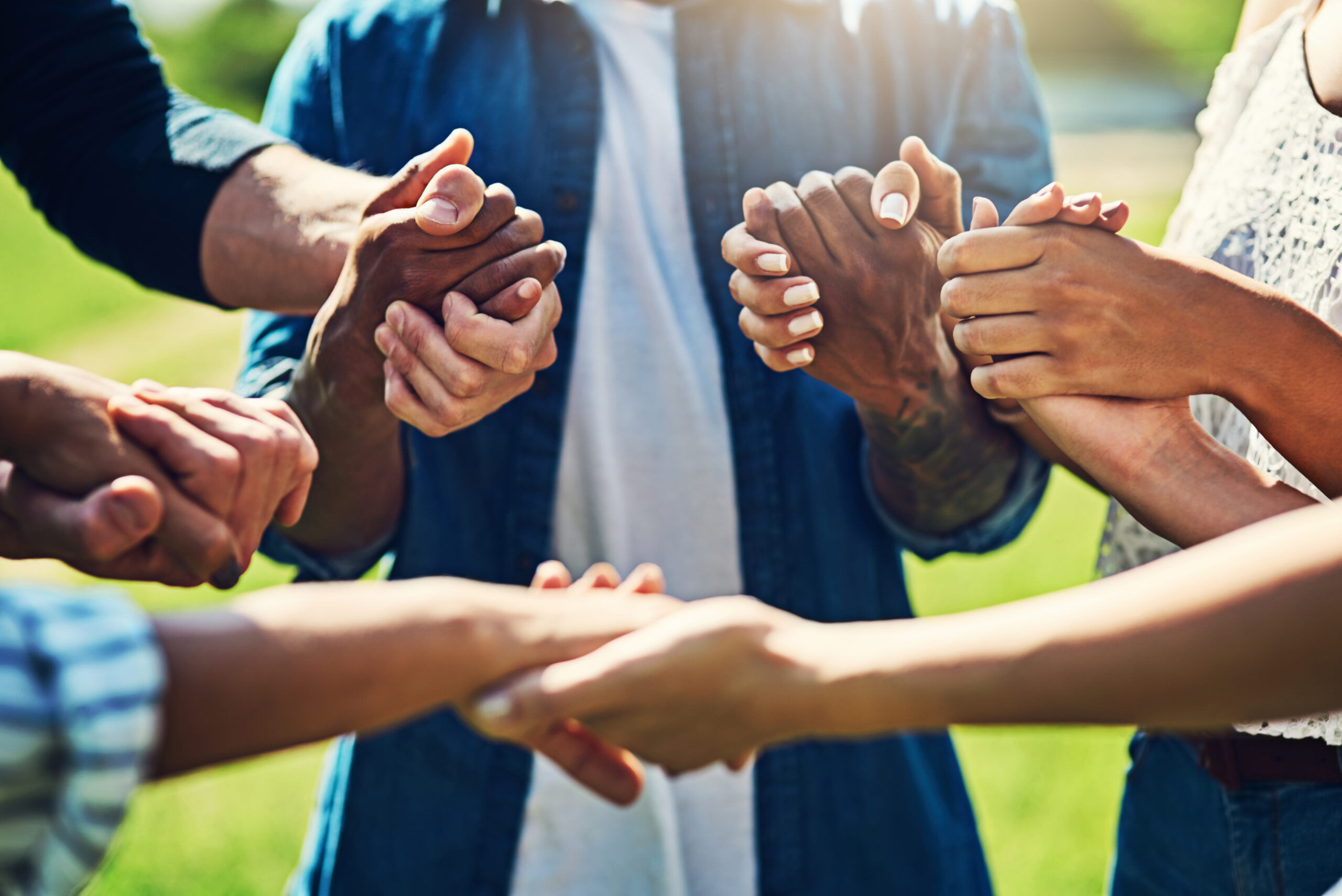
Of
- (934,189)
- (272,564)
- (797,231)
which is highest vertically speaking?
(934,189)

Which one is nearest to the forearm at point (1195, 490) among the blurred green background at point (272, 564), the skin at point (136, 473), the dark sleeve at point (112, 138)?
the skin at point (136, 473)

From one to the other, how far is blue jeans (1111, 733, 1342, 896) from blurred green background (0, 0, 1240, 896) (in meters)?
2.04

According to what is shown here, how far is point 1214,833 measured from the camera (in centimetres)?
163

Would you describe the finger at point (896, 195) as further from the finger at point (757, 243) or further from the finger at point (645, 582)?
the finger at point (645, 582)

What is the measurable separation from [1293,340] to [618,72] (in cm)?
127

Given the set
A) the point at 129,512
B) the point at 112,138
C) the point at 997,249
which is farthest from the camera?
the point at 112,138

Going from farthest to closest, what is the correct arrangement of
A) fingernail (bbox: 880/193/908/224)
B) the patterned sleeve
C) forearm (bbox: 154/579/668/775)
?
fingernail (bbox: 880/193/908/224) → forearm (bbox: 154/579/668/775) → the patterned sleeve

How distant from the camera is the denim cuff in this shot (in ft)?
6.42

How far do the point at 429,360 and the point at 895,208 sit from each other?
28.2 inches

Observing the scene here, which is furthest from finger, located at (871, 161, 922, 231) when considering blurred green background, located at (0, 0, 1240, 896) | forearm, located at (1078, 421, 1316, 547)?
blurred green background, located at (0, 0, 1240, 896)

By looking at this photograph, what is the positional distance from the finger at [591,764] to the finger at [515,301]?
1.92ft

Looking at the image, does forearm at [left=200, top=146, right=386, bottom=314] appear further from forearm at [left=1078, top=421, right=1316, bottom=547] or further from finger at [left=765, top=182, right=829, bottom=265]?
forearm at [left=1078, top=421, right=1316, bottom=547]

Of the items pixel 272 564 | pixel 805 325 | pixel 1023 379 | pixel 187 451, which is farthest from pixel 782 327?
pixel 272 564

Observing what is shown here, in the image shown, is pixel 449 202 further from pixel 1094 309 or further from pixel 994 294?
pixel 1094 309
